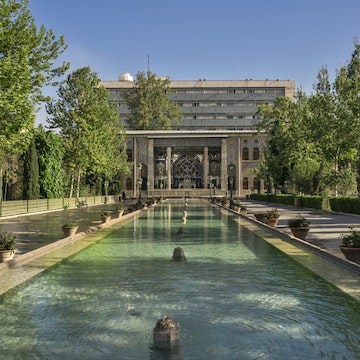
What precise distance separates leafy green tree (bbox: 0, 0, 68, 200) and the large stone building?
194 ft

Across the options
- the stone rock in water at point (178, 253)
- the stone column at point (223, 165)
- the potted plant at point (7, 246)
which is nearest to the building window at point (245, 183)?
the stone column at point (223, 165)

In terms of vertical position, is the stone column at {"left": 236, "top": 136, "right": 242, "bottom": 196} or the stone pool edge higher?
the stone column at {"left": 236, "top": 136, "right": 242, "bottom": 196}

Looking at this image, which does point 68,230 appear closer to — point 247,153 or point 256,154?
point 247,153

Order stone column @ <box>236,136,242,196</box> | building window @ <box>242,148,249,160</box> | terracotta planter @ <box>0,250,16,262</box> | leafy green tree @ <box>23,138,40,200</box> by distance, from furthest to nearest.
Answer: building window @ <box>242,148,249,160</box>
stone column @ <box>236,136,242,196</box>
leafy green tree @ <box>23,138,40,200</box>
terracotta planter @ <box>0,250,16,262</box>

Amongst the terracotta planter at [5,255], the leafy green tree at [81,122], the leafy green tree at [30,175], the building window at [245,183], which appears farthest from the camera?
the building window at [245,183]

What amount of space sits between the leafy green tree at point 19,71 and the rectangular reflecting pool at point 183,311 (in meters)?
14.4

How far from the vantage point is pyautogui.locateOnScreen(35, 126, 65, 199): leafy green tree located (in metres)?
48.2

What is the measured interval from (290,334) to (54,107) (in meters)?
52.5

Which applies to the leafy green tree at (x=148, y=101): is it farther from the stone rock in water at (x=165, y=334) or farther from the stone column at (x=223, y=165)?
the stone rock in water at (x=165, y=334)

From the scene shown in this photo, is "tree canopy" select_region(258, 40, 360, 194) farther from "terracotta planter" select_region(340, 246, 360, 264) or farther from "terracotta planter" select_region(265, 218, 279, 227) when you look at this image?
"terracotta planter" select_region(340, 246, 360, 264)

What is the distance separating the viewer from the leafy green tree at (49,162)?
48.2 metres

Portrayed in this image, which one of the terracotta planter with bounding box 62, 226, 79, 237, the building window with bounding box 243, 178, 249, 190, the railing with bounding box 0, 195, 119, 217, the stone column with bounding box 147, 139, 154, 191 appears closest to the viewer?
the terracotta planter with bounding box 62, 226, 79, 237

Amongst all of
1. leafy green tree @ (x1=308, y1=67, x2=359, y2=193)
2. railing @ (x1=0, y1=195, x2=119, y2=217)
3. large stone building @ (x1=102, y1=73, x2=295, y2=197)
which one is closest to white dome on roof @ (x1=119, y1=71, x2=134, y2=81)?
large stone building @ (x1=102, y1=73, x2=295, y2=197)

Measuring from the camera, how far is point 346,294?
9.14m
